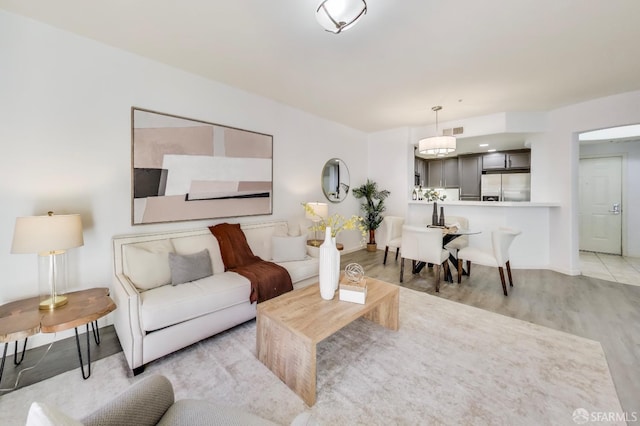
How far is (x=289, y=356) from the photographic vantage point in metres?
1.69

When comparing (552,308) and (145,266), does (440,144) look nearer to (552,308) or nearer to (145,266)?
(552,308)

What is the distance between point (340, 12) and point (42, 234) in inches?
96.5

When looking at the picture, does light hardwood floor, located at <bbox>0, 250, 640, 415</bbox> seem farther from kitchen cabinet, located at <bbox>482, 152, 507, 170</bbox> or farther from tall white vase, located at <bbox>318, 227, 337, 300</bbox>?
kitchen cabinet, located at <bbox>482, 152, 507, 170</bbox>

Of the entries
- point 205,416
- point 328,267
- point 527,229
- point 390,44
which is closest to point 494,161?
point 527,229

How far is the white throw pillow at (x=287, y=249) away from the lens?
315 cm

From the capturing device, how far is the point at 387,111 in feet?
13.9

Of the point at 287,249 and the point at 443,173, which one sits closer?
the point at 287,249

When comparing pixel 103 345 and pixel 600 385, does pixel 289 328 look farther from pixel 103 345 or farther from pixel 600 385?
pixel 600 385

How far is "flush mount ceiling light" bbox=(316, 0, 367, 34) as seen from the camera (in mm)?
1539

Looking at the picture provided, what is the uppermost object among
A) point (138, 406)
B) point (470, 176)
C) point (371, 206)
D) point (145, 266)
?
point (470, 176)

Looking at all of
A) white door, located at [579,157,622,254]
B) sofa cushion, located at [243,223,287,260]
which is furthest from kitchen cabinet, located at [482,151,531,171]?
sofa cushion, located at [243,223,287,260]

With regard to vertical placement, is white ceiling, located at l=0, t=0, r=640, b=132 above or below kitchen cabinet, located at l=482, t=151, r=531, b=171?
above

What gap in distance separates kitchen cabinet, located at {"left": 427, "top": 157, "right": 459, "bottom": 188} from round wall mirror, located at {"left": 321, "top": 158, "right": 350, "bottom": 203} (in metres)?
3.36

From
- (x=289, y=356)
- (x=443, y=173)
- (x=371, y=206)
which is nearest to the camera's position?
(x=289, y=356)
